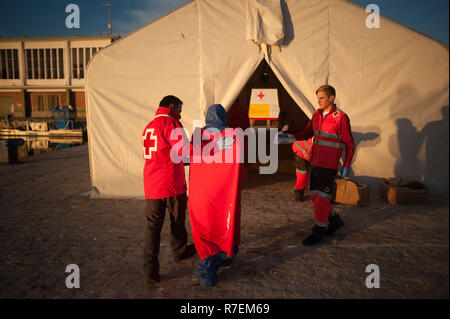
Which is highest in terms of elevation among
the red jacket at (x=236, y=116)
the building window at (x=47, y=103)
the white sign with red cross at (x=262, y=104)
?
the building window at (x=47, y=103)

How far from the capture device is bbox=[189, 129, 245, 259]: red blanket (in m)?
Result: 2.82

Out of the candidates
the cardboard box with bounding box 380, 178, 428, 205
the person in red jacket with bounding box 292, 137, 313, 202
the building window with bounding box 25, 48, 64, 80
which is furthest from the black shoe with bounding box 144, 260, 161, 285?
the building window with bounding box 25, 48, 64, 80

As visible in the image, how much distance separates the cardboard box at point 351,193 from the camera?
5184 mm

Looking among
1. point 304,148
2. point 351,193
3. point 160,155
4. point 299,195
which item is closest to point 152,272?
point 160,155

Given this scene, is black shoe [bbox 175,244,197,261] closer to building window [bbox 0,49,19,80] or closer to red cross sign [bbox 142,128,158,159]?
red cross sign [bbox 142,128,158,159]

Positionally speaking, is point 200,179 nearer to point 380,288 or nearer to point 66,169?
point 380,288

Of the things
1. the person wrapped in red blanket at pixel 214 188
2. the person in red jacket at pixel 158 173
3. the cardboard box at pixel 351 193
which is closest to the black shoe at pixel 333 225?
the cardboard box at pixel 351 193

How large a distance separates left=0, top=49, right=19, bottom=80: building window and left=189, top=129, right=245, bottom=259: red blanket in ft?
137

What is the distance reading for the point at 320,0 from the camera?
17.7 ft

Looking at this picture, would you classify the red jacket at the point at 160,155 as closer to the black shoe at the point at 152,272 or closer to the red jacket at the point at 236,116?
the black shoe at the point at 152,272

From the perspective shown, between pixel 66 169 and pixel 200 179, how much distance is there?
7378mm

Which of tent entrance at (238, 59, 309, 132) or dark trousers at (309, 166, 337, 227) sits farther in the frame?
tent entrance at (238, 59, 309, 132)

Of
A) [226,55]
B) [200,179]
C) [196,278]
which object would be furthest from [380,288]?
[226,55]

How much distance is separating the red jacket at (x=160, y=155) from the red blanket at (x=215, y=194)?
9.0 inches
